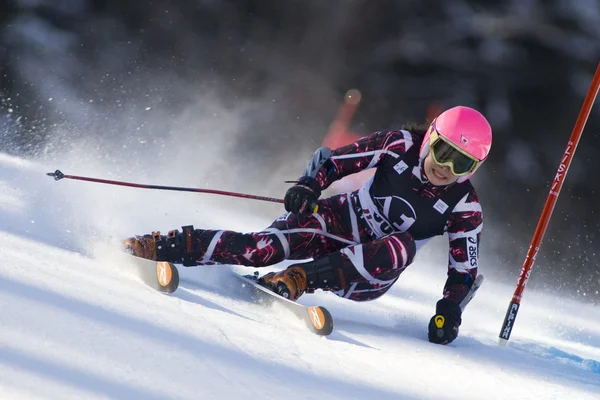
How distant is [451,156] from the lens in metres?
3.09

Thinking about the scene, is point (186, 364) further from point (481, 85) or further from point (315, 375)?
point (481, 85)

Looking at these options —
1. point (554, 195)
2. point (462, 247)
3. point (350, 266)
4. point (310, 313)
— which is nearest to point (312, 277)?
point (350, 266)

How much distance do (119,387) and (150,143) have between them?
7.53 meters

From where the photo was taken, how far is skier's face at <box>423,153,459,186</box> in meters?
3.14

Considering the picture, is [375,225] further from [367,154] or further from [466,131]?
[466,131]

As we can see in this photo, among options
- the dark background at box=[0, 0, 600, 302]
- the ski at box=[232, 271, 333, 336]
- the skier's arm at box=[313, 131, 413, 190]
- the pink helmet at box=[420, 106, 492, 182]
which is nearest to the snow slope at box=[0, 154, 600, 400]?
the ski at box=[232, 271, 333, 336]

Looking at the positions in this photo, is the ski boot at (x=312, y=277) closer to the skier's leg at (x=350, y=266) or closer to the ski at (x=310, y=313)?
the skier's leg at (x=350, y=266)

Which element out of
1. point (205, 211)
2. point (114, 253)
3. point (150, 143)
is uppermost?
point (150, 143)

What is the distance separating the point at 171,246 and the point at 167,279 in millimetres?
680

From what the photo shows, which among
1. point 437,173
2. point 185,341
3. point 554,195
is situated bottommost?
point 185,341

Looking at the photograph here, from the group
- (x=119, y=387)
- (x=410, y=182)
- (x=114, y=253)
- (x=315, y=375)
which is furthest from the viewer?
(x=410, y=182)

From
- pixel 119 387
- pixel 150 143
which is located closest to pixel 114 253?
pixel 119 387

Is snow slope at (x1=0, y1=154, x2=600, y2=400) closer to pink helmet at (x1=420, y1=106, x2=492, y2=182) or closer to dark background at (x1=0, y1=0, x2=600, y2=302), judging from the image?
pink helmet at (x1=420, y1=106, x2=492, y2=182)

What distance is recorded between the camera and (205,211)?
253 inches
